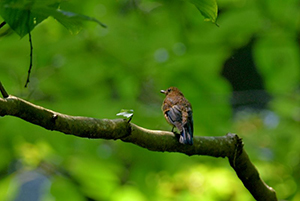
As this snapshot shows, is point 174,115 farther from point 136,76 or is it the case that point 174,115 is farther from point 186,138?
point 136,76

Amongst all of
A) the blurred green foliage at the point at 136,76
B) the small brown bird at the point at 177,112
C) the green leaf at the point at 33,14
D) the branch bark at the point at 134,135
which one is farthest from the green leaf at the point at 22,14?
the blurred green foliage at the point at 136,76

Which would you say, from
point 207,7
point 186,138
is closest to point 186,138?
point 186,138

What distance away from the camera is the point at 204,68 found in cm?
454

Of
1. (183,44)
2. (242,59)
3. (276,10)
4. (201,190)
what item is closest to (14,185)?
(201,190)

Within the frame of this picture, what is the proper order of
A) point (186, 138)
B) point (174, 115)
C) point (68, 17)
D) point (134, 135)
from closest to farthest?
1. point (68, 17)
2. point (134, 135)
3. point (186, 138)
4. point (174, 115)

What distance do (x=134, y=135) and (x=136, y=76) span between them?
2.60 m

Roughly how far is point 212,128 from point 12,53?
193 cm

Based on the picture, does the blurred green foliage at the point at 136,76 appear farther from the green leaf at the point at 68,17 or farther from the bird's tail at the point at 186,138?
the green leaf at the point at 68,17

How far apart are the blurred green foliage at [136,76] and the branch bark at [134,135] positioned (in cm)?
172

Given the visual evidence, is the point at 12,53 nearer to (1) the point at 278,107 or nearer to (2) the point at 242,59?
(1) the point at 278,107

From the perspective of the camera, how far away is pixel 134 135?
2004 mm

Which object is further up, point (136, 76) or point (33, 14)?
point (33, 14)

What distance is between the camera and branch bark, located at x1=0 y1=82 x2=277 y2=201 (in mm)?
1635

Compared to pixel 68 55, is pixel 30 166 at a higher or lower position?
lower
